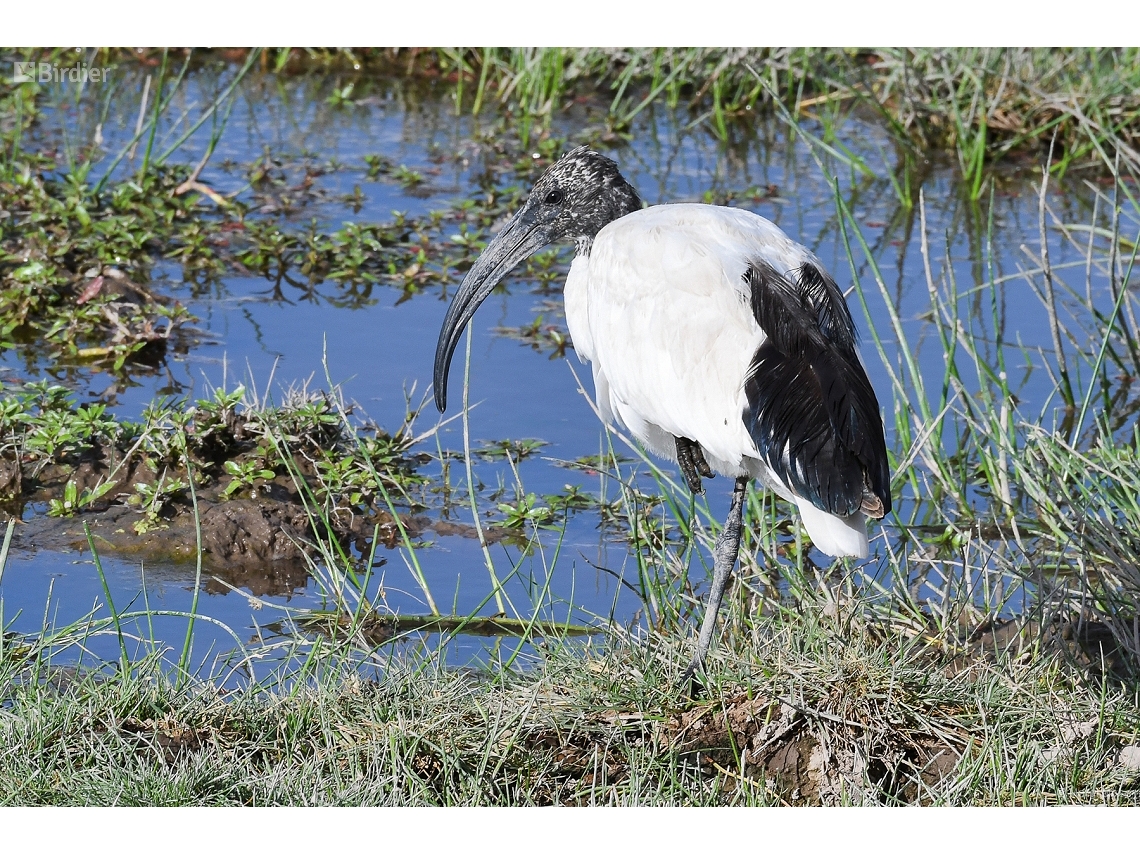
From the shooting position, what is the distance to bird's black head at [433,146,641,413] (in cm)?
345

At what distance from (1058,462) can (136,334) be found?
2806mm

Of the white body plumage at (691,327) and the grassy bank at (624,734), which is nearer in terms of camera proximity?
the grassy bank at (624,734)

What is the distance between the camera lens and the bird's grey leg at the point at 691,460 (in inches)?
127

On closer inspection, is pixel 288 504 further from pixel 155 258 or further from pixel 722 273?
pixel 155 258

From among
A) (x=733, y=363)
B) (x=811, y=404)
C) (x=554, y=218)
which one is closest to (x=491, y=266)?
(x=554, y=218)

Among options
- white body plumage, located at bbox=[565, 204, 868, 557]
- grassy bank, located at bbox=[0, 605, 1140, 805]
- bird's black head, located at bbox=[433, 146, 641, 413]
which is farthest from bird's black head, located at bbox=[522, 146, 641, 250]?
grassy bank, located at bbox=[0, 605, 1140, 805]

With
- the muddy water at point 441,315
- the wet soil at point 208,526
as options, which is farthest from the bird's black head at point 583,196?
the wet soil at point 208,526

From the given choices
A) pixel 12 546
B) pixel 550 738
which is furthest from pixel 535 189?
pixel 12 546

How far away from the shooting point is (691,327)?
2959 mm

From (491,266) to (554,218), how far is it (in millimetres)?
196

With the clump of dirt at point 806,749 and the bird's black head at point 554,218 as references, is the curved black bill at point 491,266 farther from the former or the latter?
the clump of dirt at point 806,749

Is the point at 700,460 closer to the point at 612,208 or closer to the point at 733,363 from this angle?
the point at 733,363

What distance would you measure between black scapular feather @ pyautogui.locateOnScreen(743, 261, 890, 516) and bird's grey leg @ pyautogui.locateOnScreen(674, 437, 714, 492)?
40 centimetres

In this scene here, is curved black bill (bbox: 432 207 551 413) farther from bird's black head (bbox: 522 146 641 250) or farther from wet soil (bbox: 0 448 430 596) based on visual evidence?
wet soil (bbox: 0 448 430 596)
